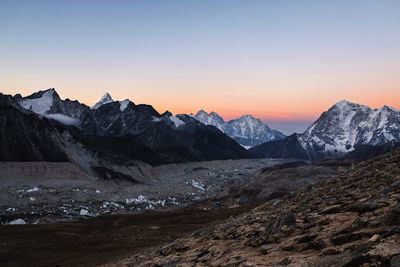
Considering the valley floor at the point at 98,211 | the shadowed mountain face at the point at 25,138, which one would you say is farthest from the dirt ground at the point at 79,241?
the shadowed mountain face at the point at 25,138

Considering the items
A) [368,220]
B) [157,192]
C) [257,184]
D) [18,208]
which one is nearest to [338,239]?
[368,220]

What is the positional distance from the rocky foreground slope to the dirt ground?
60.8 feet

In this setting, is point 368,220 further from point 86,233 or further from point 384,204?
point 86,233

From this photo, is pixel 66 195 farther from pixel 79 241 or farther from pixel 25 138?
pixel 79 241

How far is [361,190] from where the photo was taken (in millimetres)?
20016

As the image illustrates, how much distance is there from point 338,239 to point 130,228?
2122 inches

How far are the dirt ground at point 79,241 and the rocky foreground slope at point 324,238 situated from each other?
18.5 metres

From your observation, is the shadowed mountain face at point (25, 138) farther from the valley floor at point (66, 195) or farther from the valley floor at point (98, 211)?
the valley floor at point (98, 211)

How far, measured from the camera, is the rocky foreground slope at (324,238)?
11.4m

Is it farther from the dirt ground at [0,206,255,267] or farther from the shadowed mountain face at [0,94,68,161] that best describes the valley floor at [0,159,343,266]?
the shadowed mountain face at [0,94,68,161]

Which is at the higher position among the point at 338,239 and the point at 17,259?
the point at 338,239

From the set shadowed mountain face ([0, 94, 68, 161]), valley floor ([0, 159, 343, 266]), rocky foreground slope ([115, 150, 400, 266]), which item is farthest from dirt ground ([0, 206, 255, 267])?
shadowed mountain face ([0, 94, 68, 161])

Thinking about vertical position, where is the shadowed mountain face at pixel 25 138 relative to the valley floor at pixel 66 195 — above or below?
above

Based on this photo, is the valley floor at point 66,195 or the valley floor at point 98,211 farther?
the valley floor at point 66,195
